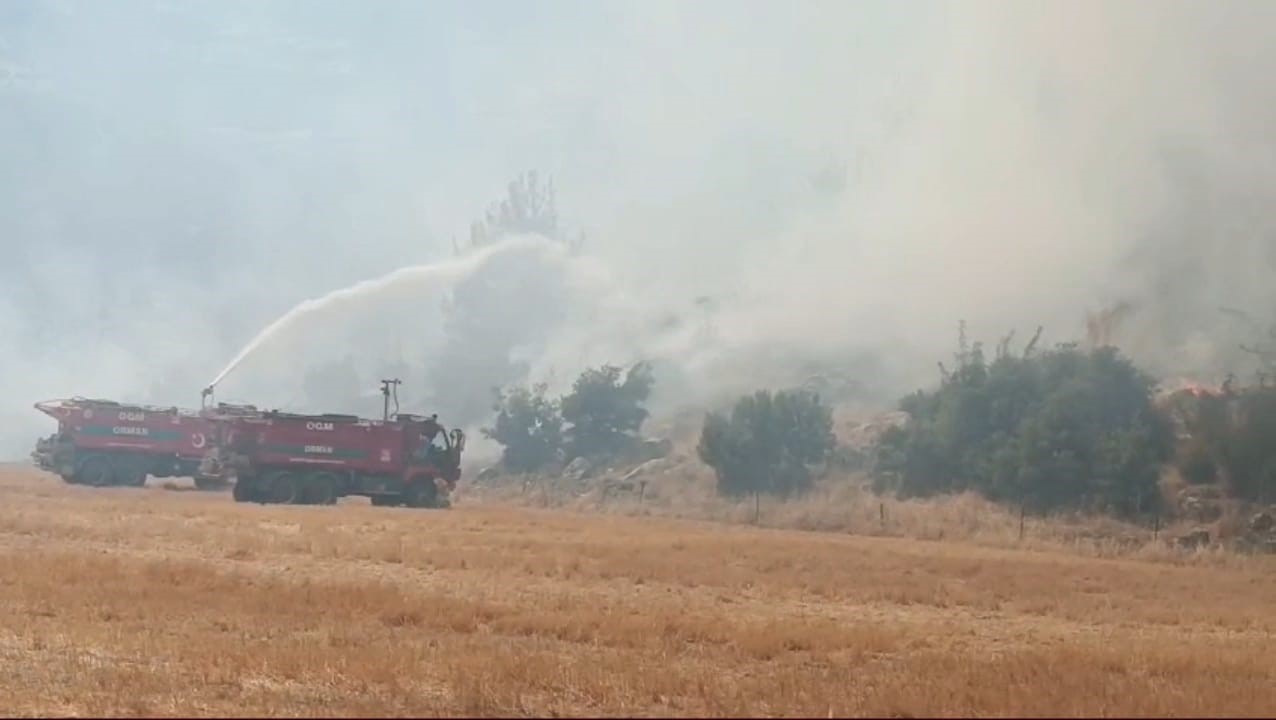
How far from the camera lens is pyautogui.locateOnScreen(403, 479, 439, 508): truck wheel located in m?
43.6

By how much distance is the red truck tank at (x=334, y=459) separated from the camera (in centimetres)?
4178

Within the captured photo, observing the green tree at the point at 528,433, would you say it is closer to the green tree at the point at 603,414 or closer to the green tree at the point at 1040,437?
the green tree at the point at 603,414

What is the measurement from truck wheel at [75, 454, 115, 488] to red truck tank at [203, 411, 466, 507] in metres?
6.93

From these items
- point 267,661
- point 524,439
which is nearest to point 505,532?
point 267,661

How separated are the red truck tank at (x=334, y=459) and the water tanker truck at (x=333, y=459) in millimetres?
32

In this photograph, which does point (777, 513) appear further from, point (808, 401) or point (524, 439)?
point (524, 439)

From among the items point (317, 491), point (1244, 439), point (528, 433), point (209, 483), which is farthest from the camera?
point (528, 433)

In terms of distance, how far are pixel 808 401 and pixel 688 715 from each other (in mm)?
45325

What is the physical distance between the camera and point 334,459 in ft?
140

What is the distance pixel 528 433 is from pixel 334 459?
21466 mm

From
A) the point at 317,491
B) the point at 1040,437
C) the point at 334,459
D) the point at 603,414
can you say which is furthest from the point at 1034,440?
the point at 603,414

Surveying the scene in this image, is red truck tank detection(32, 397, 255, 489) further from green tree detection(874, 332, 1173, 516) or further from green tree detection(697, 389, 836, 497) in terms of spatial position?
green tree detection(874, 332, 1173, 516)

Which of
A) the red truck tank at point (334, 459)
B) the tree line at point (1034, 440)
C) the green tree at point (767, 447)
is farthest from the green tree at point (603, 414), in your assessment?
the red truck tank at point (334, 459)

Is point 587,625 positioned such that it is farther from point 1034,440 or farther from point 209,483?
point 209,483
